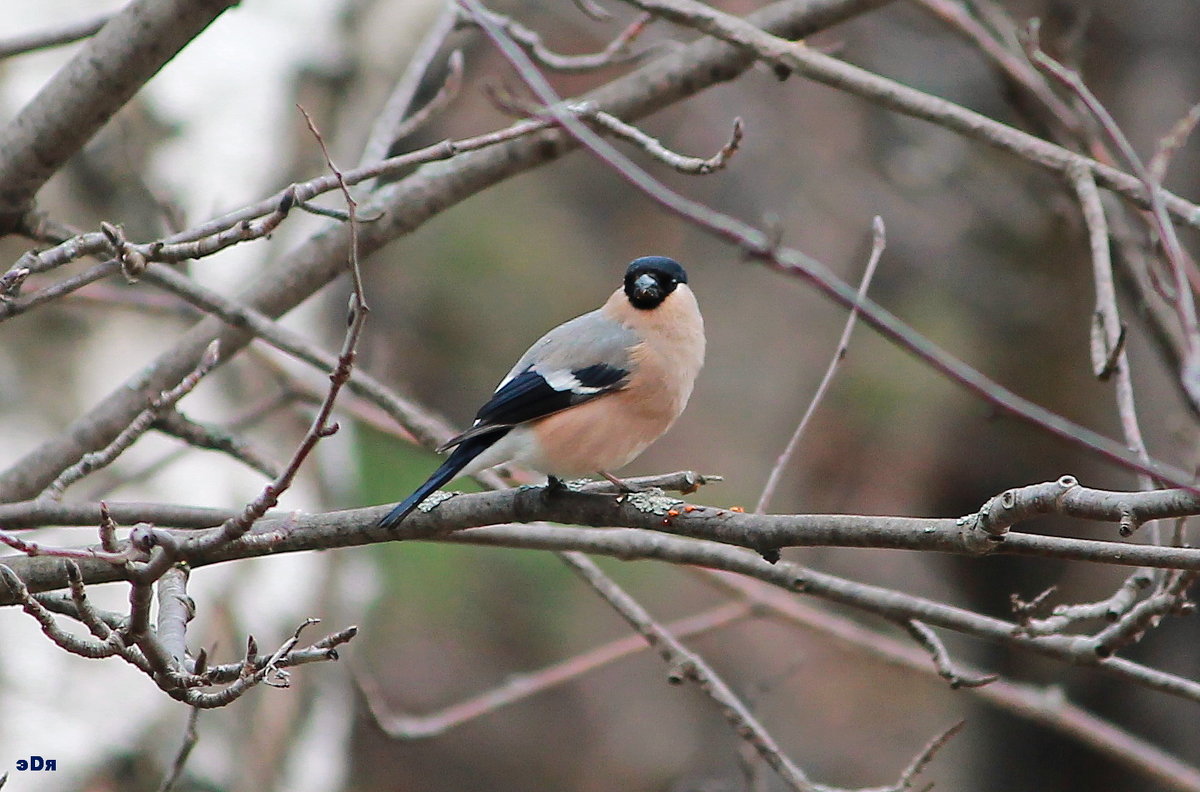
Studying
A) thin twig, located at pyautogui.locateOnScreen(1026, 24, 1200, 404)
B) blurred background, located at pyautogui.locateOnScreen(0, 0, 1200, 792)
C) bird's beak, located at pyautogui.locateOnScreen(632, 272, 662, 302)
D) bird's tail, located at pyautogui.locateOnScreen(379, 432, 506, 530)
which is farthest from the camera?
blurred background, located at pyautogui.locateOnScreen(0, 0, 1200, 792)

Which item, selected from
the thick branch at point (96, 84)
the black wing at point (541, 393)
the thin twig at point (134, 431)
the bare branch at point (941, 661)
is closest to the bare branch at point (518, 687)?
the bare branch at point (941, 661)

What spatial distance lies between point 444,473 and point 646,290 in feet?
3.87

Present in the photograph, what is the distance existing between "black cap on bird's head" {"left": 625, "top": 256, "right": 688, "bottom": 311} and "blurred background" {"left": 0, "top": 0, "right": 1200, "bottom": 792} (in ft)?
8.09

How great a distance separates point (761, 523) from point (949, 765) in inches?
252

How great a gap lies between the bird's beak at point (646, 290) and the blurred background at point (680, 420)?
249cm

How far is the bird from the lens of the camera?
333cm

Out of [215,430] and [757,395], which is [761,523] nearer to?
[215,430]

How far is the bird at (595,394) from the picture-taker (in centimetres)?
333

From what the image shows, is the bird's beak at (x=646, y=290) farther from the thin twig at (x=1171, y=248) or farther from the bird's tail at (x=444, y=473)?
the thin twig at (x=1171, y=248)

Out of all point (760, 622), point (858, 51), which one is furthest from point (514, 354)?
point (858, 51)

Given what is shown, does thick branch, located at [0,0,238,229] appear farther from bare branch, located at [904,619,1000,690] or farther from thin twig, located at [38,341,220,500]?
bare branch, located at [904,619,1000,690]

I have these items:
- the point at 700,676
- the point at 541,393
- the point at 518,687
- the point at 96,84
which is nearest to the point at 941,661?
the point at 700,676

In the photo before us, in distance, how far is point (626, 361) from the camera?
354 centimetres

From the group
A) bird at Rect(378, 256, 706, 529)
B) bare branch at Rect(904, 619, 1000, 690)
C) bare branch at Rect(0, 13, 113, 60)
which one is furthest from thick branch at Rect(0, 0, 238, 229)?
bare branch at Rect(904, 619, 1000, 690)
